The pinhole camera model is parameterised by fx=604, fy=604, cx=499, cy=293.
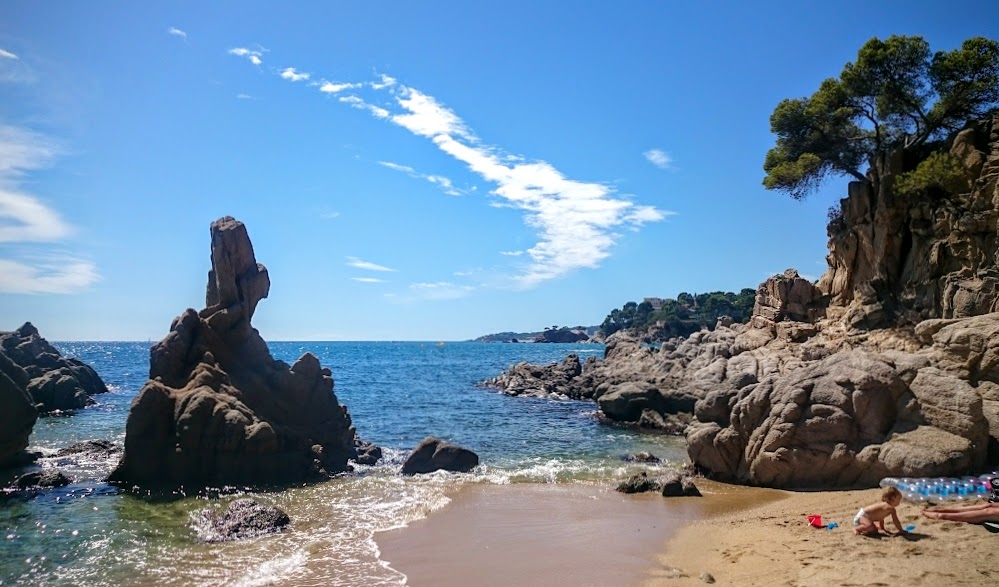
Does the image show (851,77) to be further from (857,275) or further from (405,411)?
(405,411)

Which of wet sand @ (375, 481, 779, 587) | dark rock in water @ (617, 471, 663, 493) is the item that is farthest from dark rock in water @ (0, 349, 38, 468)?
dark rock in water @ (617, 471, 663, 493)

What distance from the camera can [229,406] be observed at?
2058cm

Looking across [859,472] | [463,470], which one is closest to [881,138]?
[859,472]

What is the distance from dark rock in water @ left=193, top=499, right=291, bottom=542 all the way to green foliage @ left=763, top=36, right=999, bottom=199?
35.9 metres

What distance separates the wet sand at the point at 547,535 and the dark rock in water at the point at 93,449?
16.1m

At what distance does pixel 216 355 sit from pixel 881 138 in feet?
129

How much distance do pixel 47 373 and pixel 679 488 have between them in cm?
4672

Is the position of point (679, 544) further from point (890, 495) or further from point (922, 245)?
point (922, 245)

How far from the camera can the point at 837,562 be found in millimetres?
10438

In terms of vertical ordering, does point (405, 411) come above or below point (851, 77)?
below

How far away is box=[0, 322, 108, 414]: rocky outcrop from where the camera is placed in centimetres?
4094

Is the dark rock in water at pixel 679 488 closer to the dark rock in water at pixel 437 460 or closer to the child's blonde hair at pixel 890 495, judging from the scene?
the child's blonde hair at pixel 890 495

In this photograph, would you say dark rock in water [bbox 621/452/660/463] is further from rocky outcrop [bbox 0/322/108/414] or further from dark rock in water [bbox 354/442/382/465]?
rocky outcrop [bbox 0/322/108/414]

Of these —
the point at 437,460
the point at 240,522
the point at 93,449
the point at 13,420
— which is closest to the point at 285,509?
the point at 240,522
